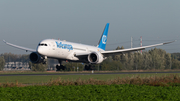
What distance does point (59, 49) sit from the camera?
130ft

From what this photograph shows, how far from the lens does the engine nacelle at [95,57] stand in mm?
43397

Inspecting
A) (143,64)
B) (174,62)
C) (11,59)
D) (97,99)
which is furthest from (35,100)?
(11,59)

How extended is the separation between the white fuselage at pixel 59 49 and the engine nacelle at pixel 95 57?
6.99ft

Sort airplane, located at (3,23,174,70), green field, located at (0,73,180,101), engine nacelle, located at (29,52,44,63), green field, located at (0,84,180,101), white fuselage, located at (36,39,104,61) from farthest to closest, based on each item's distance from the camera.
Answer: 1. engine nacelle, located at (29,52,44,63)
2. airplane, located at (3,23,174,70)
3. white fuselage, located at (36,39,104,61)
4. green field, located at (0,73,180,101)
5. green field, located at (0,84,180,101)

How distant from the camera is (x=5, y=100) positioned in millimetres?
16344

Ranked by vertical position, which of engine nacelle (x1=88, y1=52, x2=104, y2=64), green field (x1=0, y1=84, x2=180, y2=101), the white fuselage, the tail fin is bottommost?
green field (x1=0, y1=84, x2=180, y2=101)

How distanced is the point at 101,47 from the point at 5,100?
130 feet

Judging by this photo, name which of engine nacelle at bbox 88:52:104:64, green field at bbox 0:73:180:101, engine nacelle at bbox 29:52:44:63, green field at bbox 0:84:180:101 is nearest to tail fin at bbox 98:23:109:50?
engine nacelle at bbox 88:52:104:64

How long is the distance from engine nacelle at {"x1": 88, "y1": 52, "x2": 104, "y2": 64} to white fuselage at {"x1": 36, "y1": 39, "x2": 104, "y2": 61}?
2130 mm

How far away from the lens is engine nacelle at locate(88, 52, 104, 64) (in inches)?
1709

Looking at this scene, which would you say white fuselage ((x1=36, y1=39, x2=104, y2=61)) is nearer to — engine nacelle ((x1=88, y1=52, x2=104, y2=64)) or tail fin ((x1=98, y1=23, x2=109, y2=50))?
engine nacelle ((x1=88, y1=52, x2=104, y2=64))

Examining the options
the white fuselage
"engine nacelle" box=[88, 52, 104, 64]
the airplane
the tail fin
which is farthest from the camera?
the tail fin

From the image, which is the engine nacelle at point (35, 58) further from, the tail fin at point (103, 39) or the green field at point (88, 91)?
the green field at point (88, 91)

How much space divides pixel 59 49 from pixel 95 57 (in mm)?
7288
